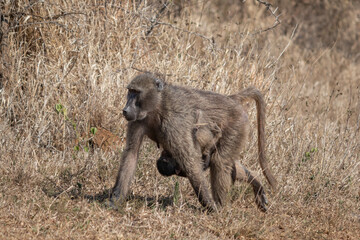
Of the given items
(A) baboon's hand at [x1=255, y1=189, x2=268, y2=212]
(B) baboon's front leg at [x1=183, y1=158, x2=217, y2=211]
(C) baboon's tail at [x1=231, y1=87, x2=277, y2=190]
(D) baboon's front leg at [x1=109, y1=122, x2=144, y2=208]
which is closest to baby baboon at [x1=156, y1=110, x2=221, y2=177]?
(B) baboon's front leg at [x1=183, y1=158, x2=217, y2=211]

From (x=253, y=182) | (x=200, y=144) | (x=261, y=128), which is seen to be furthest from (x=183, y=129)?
(x=253, y=182)

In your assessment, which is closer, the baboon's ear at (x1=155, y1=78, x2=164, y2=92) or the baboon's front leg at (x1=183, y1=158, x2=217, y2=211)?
the baboon's front leg at (x1=183, y1=158, x2=217, y2=211)

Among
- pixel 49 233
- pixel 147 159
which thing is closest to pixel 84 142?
pixel 147 159

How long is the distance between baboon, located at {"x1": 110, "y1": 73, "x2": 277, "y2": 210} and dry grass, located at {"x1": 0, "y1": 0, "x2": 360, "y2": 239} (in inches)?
9.5

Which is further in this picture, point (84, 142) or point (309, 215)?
point (84, 142)

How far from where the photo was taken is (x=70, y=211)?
452 centimetres

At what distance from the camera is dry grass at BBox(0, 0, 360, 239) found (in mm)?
4570

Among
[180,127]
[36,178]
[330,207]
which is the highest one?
[180,127]

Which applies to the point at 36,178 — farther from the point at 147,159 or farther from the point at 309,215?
the point at 309,215

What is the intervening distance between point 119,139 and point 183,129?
175cm

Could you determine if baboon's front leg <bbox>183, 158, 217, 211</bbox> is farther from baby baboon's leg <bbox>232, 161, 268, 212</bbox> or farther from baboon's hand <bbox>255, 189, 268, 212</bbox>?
baboon's hand <bbox>255, 189, 268, 212</bbox>

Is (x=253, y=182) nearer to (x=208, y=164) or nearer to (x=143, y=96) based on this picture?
(x=208, y=164)

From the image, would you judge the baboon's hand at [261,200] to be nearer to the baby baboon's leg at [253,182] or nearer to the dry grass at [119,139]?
the baby baboon's leg at [253,182]

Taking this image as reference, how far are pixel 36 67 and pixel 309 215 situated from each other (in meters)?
3.71
